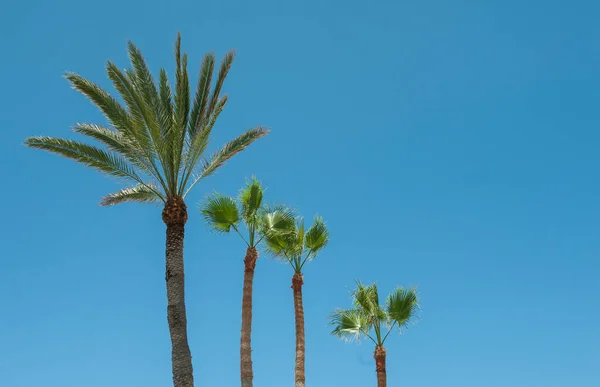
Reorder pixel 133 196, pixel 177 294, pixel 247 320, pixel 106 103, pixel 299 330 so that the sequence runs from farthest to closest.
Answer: pixel 299 330
pixel 247 320
pixel 133 196
pixel 106 103
pixel 177 294

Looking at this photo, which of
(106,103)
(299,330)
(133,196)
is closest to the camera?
(106,103)

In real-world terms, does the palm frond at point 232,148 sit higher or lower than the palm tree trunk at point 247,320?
higher

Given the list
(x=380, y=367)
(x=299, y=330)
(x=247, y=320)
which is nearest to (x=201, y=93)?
(x=247, y=320)

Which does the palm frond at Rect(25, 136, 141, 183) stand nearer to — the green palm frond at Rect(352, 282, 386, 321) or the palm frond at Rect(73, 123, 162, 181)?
the palm frond at Rect(73, 123, 162, 181)

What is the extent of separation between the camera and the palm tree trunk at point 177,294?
62.4ft

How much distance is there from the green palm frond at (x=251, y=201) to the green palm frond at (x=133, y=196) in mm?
4586

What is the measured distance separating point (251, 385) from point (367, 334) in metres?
5.80

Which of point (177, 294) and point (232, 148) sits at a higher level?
point (232, 148)

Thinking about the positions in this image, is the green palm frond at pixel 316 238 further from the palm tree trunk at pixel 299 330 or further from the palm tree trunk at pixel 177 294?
the palm tree trunk at pixel 177 294

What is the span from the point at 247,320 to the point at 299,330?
2.72m

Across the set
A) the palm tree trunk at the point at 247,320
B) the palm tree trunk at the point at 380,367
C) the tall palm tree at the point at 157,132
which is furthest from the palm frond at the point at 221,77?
the palm tree trunk at the point at 380,367

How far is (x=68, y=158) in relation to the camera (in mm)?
21453

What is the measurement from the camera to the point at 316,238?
28297 mm

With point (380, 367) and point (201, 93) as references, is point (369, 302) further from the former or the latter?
point (201, 93)
